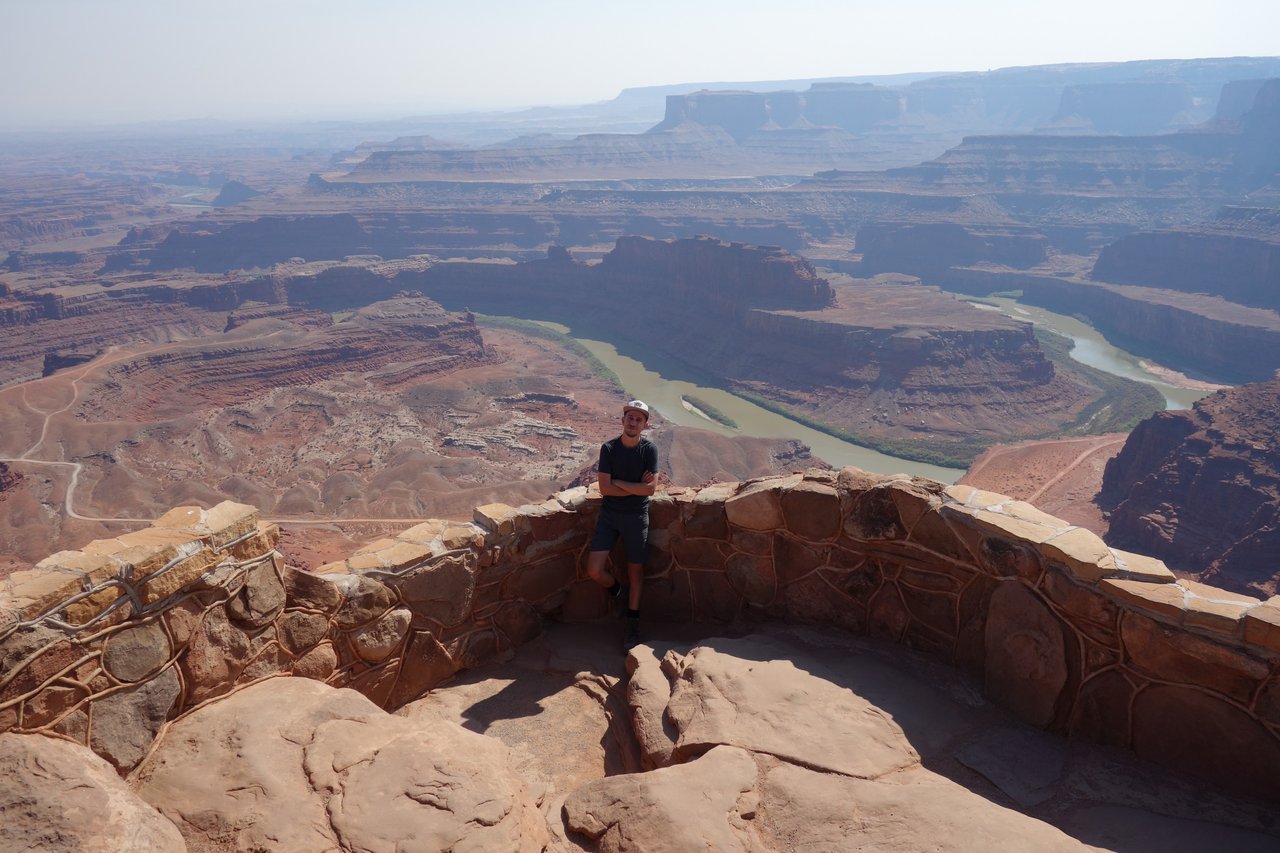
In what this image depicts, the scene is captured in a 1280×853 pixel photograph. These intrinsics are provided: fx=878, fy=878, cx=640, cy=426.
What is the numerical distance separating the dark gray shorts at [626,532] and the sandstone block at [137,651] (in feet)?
9.09

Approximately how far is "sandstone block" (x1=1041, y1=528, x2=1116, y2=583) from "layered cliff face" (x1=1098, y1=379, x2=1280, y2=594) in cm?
2373

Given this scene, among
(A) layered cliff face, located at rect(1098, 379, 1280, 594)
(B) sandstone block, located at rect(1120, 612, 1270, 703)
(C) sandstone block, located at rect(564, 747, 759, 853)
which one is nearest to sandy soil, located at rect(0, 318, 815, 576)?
(A) layered cliff face, located at rect(1098, 379, 1280, 594)

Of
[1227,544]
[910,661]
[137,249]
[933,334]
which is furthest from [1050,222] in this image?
[910,661]

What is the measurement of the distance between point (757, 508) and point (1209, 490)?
29.4 m

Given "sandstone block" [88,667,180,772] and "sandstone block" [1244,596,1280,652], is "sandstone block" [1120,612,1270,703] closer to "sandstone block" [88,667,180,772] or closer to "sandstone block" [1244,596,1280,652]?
"sandstone block" [1244,596,1280,652]

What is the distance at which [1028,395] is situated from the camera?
49.2 metres

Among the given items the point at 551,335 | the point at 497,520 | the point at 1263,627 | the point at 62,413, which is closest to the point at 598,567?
the point at 497,520

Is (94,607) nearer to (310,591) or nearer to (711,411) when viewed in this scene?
(310,591)

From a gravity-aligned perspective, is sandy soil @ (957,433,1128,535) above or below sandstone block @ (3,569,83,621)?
below

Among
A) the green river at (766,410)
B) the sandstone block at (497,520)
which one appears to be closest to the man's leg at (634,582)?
the sandstone block at (497,520)

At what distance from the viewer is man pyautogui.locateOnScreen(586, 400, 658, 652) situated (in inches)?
229

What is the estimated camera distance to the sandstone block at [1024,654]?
4.58 m

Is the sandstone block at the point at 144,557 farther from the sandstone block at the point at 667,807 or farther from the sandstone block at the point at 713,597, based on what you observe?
the sandstone block at the point at 713,597

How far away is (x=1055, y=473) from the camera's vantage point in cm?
3691
